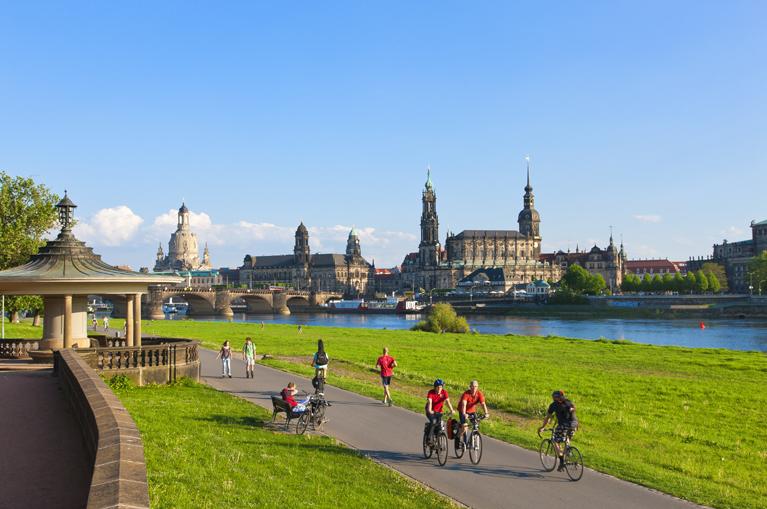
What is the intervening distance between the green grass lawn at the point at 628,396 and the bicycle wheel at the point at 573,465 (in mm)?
1197

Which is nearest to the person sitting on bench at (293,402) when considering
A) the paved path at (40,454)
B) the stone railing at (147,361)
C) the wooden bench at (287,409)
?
the wooden bench at (287,409)

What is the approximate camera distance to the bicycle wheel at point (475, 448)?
15.5m

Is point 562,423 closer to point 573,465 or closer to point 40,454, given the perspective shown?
point 573,465

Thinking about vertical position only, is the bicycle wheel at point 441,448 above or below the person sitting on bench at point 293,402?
below

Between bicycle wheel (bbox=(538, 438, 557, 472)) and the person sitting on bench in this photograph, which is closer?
bicycle wheel (bbox=(538, 438, 557, 472))

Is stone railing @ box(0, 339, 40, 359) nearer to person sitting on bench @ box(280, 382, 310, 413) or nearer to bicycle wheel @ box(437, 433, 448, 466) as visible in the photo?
person sitting on bench @ box(280, 382, 310, 413)

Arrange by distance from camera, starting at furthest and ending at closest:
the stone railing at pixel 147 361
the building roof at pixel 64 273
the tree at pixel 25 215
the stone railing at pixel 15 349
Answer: the tree at pixel 25 215, the stone railing at pixel 15 349, the building roof at pixel 64 273, the stone railing at pixel 147 361

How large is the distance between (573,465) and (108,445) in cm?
929

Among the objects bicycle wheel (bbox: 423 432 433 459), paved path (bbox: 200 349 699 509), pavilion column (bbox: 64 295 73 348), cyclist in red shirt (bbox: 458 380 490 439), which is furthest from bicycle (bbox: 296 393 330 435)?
pavilion column (bbox: 64 295 73 348)

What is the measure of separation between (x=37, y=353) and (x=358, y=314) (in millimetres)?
165878

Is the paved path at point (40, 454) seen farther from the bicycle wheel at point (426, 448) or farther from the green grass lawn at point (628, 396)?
the green grass lawn at point (628, 396)

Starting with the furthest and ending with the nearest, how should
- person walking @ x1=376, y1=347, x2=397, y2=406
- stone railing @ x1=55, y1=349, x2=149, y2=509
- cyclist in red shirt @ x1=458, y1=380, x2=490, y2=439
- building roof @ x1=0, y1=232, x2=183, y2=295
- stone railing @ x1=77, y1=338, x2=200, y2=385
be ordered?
building roof @ x1=0, y1=232, x2=183, y2=295 → person walking @ x1=376, y1=347, x2=397, y2=406 → stone railing @ x1=77, y1=338, x2=200, y2=385 → cyclist in red shirt @ x1=458, y1=380, x2=490, y2=439 → stone railing @ x1=55, y1=349, x2=149, y2=509

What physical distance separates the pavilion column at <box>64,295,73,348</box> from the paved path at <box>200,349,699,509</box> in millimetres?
8951

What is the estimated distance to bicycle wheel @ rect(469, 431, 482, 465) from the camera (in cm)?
1548
